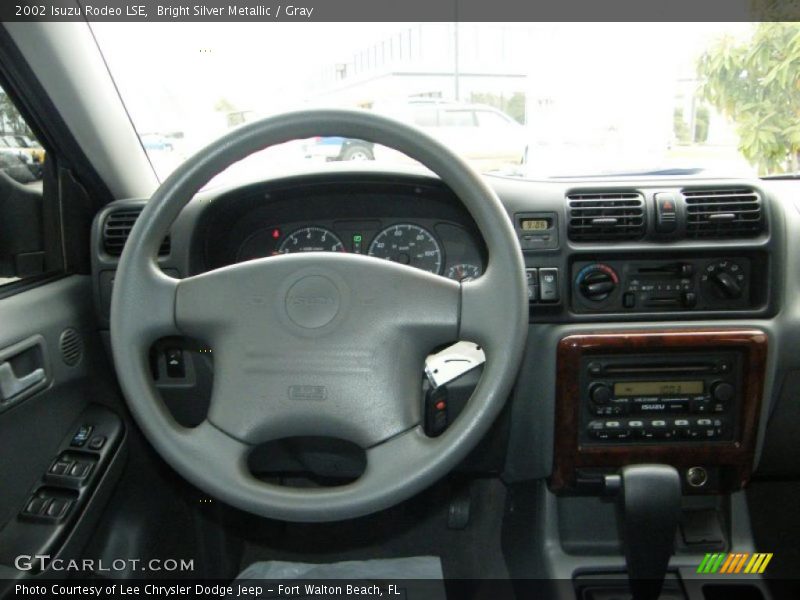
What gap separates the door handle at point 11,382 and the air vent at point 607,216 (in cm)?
130

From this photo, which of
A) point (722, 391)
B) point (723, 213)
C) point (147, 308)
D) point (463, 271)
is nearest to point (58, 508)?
point (147, 308)

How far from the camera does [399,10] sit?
1.61m

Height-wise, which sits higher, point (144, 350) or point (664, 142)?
point (664, 142)

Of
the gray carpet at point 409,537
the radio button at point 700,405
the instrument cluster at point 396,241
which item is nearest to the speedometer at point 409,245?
the instrument cluster at point 396,241

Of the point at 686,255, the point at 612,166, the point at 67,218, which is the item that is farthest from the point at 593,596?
the point at 67,218

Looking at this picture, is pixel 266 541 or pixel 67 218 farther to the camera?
pixel 266 541

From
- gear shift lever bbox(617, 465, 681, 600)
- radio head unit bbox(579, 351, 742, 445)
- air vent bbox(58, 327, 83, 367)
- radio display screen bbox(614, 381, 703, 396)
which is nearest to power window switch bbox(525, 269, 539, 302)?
radio head unit bbox(579, 351, 742, 445)

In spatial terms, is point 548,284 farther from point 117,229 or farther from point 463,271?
point 117,229

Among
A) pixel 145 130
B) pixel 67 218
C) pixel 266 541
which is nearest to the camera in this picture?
pixel 67 218

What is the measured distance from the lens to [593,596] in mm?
1842

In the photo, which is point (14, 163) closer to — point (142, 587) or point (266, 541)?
point (142, 587)

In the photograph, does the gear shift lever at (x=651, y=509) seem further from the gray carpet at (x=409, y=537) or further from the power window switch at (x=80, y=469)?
the power window switch at (x=80, y=469)

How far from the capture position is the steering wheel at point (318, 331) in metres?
1.15

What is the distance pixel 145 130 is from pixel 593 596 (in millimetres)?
1781
